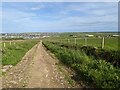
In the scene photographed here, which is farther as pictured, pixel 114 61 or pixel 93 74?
pixel 114 61

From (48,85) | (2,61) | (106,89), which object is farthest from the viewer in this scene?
(2,61)

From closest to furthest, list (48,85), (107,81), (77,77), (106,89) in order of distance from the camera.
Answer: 1. (106,89)
2. (107,81)
3. (48,85)
4. (77,77)

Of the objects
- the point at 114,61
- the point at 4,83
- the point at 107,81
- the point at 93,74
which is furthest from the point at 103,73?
the point at 4,83

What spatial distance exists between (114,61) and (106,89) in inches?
223

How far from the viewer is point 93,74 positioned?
1230 cm

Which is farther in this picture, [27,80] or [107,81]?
[27,80]

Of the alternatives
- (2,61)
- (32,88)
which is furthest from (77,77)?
(2,61)

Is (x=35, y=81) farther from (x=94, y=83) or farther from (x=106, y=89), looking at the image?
(x=106, y=89)

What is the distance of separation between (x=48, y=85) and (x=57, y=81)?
1173mm

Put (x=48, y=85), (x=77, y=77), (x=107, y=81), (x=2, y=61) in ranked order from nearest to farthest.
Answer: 1. (x=107, y=81)
2. (x=48, y=85)
3. (x=77, y=77)
4. (x=2, y=61)

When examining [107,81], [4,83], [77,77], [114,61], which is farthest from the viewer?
[114,61]

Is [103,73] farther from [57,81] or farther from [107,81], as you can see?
[57,81]

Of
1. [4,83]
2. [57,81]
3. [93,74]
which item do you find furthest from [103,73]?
[4,83]

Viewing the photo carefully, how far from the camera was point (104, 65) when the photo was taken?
543 inches
